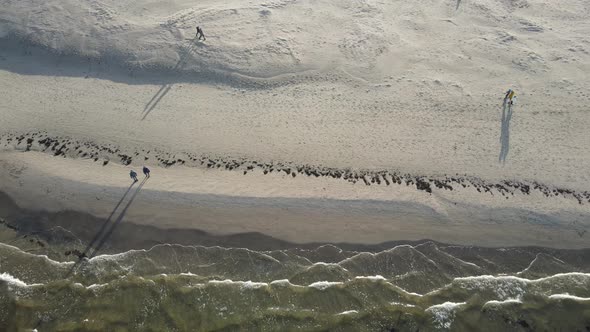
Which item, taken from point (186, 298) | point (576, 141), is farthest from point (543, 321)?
point (186, 298)

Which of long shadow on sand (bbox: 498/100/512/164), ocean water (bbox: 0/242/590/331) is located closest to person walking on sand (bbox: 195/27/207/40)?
ocean water (bbox: 0/242/590/331)

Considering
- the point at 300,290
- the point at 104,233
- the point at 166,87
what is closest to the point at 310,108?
the point at 166,87

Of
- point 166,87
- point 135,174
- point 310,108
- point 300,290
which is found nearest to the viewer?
point 300,290

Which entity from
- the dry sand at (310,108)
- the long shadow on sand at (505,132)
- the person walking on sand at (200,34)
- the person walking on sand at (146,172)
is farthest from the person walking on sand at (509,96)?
the person walking on sand at (146,172)

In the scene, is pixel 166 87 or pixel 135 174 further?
pixel 166 87

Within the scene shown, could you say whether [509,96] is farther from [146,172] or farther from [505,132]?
[146,172]

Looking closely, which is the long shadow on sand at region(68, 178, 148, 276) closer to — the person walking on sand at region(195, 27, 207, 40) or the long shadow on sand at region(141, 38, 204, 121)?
the long shadow on sand at region(141, 38, 204, 121)
